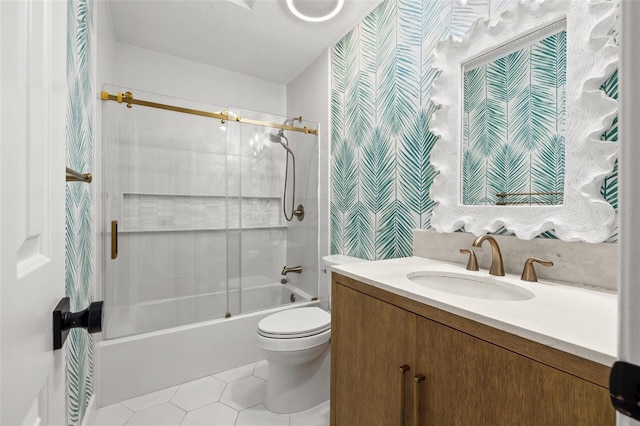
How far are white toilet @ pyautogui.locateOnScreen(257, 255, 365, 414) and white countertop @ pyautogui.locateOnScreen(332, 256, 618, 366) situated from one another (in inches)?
27.4

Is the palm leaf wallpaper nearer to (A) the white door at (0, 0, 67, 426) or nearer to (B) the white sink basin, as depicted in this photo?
(A) the white door at (0, 0, 67, 426)

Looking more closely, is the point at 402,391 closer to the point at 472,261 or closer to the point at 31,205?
the point at 472,261

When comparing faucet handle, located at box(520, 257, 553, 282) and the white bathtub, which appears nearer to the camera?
faucet handle, located at box(520, 257, 553, 282)

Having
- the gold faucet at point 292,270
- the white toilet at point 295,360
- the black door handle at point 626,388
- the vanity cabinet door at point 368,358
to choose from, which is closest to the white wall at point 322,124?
the gold faucet at point 292,270

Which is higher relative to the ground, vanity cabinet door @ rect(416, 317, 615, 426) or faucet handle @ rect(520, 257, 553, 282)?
faucet handle @ rect(520, 257, 553, 282)

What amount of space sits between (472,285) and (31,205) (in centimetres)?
124

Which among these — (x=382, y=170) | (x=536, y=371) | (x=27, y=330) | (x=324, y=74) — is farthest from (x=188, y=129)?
(x=536, y=371)

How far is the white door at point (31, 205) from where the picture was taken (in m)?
0.32

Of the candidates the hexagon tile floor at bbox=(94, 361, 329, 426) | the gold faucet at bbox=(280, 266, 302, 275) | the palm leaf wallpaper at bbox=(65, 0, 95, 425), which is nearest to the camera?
the palm leaf wallpaper at bbox=(65, 0, 95, 425)

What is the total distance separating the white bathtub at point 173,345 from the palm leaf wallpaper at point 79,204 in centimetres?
14

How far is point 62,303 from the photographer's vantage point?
1.70 feet

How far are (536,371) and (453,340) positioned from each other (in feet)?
0.58

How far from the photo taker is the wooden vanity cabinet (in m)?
0.53

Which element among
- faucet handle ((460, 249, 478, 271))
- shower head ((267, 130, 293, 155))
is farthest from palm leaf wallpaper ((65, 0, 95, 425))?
faucet handle ((460, 249, 478, 271))
